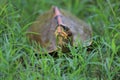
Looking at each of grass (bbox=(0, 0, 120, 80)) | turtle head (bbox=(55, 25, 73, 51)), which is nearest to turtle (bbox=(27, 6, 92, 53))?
turtle head (bbox=(55, 25, 73, 51))

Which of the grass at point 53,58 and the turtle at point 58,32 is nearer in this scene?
the grass at point 53,58

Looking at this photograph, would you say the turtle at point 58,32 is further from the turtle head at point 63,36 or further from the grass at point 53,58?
the grass at point 53,58

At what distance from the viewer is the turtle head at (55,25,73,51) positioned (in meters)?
3.59

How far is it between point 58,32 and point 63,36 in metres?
0.07

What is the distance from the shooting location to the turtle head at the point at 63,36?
11.8 feet

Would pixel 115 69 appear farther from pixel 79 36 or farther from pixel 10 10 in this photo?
pixel 10 10

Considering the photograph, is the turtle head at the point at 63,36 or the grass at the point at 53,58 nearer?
the grass at the point at 53,58

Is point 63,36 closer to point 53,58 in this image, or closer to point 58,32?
point 58,32

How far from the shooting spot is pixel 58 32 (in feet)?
11.9

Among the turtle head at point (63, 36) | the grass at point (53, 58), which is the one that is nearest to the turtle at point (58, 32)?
the turtle head at point (63, 36)

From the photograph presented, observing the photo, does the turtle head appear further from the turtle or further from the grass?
the grass

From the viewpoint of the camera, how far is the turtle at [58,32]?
361cm

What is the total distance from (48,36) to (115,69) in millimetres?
933

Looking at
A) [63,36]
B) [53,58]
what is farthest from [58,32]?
[53,58]
